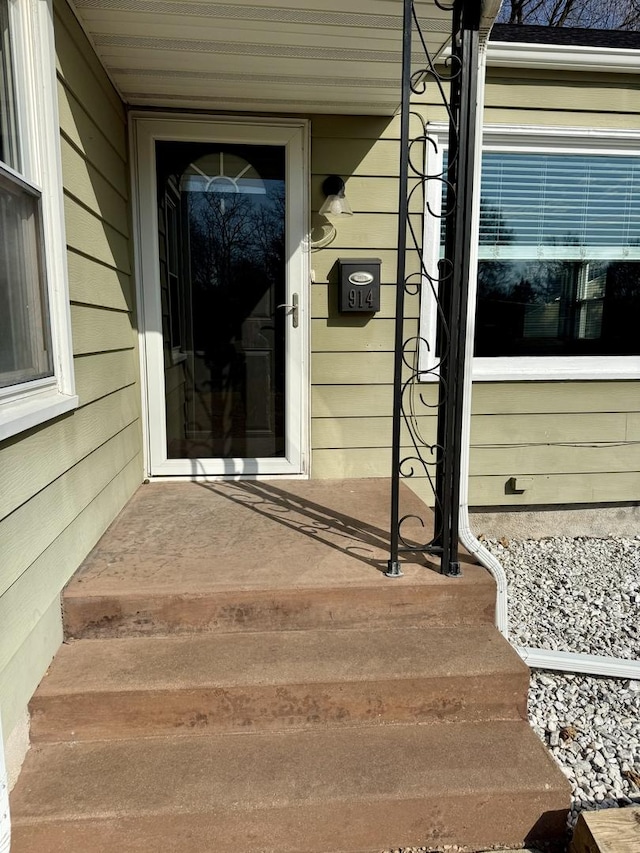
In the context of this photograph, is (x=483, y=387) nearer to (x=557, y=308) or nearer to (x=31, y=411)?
(x=557, y=308)

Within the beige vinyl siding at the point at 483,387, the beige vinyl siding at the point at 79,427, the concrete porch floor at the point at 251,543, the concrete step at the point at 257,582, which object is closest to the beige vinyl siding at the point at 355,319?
the beige vinyl siding at the point at 483,387

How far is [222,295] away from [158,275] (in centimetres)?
36

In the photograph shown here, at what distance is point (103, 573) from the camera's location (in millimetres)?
2000

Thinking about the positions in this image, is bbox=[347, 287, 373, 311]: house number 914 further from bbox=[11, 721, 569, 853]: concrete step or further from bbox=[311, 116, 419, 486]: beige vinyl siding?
bbox=[11, 721, 569, 853]: concrete step

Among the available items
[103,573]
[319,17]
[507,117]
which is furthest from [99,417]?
[507,117]

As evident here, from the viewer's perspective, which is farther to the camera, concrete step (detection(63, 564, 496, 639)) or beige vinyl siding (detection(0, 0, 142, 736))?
concrete step (detection(63, 564, 496, 639))

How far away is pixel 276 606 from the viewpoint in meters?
1.91

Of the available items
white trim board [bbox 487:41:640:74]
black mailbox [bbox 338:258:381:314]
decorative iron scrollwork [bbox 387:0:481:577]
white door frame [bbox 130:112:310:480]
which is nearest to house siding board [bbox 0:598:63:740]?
decorative iron scrollwork [bbox 387:0:481:577]

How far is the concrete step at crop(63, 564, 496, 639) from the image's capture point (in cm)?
186

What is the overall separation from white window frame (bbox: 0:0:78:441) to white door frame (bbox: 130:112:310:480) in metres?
1.13

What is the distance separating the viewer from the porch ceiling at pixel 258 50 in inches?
85.7

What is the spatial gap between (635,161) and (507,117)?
865mm

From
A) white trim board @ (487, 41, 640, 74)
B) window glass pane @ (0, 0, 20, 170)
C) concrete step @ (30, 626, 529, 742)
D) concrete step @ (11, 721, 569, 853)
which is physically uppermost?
white trim board @ (487, 41, 640, 74)

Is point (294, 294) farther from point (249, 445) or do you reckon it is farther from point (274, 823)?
point (274, 823)
